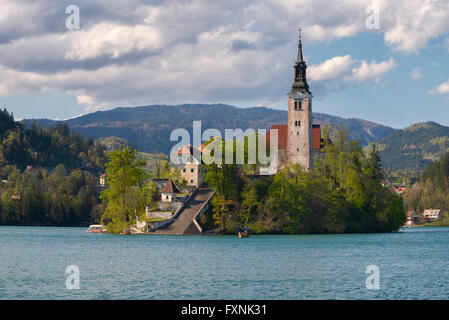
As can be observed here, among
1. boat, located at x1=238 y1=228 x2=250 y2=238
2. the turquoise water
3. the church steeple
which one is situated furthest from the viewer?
the church steeple

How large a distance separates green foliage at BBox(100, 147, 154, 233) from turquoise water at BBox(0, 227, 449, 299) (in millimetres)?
24785

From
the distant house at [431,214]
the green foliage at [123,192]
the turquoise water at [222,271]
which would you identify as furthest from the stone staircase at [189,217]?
the distant house at [431,214]

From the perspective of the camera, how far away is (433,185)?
19788cm

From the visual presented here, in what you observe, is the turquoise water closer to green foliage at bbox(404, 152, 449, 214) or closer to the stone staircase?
the stone staircase

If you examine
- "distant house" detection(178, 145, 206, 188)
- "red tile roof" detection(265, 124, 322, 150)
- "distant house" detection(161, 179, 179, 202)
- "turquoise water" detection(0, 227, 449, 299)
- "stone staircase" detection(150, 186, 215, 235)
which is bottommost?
"turquoise water" detection(0, 227, 449, 299)

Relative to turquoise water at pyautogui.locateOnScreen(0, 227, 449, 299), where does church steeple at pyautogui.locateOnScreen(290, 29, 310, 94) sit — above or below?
above

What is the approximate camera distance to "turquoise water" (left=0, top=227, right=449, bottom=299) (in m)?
38.7

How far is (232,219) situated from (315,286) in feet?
190

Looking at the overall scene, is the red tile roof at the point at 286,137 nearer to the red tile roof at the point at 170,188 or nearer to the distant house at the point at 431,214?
the red tile roof at the point at 170,188

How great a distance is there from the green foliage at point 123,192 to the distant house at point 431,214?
106263 millimetres

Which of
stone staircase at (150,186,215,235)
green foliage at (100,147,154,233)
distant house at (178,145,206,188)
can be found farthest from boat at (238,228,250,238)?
distant house at (178,145,206,188)

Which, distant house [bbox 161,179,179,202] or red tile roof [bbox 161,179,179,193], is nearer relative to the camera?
distant house [bbox 161,179,179,202]

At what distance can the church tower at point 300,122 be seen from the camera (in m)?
124
